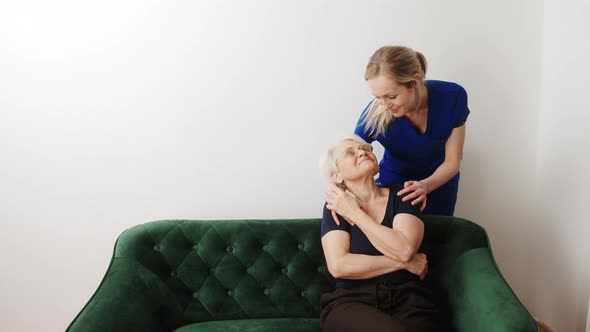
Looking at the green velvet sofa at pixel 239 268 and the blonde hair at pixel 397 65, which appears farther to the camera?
the green velvet sofa at pixel 239 268

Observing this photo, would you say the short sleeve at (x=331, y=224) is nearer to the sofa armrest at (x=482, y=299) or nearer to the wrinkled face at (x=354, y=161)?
the wrinkled face at (x=354, y=161)

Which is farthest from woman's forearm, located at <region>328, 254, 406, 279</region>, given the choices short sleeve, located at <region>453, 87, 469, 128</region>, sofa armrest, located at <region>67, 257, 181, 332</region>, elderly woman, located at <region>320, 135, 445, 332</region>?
sofa armrest, located at <region>67, 257, 181, 332</region>

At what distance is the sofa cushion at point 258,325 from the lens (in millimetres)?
2174

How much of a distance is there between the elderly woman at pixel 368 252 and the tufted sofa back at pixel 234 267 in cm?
32

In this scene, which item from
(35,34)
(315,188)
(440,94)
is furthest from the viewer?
(315,188)

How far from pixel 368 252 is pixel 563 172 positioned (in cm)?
124

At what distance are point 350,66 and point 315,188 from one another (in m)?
0.67

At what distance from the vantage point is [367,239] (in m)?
1.99

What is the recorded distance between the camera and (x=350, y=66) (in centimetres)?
260

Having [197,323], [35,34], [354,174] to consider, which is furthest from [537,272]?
[35,34]

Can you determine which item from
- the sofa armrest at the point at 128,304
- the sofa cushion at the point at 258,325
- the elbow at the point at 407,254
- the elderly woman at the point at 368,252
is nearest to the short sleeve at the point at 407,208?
the elderly woman at the point at 368,252

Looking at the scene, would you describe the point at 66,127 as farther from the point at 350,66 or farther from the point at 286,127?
the point at 350,66

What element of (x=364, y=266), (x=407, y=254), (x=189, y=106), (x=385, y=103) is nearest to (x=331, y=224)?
(x=364, y=266)

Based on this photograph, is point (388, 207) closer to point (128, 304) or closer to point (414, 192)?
point (414, 192)
